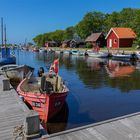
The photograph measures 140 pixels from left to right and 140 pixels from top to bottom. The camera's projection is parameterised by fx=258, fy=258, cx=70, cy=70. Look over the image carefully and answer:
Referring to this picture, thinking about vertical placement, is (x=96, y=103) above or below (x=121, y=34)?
below

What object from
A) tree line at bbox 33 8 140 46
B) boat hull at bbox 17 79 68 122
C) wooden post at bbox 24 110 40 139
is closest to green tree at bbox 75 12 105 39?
tree line at bbox 33 8 140 46

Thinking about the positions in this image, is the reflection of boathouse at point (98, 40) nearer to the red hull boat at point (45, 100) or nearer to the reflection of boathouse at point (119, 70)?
the reflection of boathouse at point (119, 70)

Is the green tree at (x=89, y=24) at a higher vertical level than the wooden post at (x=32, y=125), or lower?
higher

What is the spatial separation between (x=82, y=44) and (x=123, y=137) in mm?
88771

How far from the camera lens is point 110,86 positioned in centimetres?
2372

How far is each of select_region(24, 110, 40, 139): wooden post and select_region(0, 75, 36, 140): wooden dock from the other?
722 mm

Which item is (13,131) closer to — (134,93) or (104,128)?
(104,128)

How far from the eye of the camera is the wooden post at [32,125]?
28.1ft

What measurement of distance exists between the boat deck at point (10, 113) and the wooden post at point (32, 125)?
77 centimetres

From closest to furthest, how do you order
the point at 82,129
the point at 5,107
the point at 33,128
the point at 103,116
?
the point at 33,128
the point at 82,129
the point at 5,107
the point at 103,116

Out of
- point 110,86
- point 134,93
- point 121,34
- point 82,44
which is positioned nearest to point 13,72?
point 110,86

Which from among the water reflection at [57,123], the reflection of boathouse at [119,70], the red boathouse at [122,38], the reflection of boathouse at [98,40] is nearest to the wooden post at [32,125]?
the water reflection at [57,123]

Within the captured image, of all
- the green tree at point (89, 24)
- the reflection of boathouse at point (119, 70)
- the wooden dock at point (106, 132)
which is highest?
the green tree at point (89, 24)

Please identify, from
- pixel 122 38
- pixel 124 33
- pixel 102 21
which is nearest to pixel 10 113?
pixel 122 38
